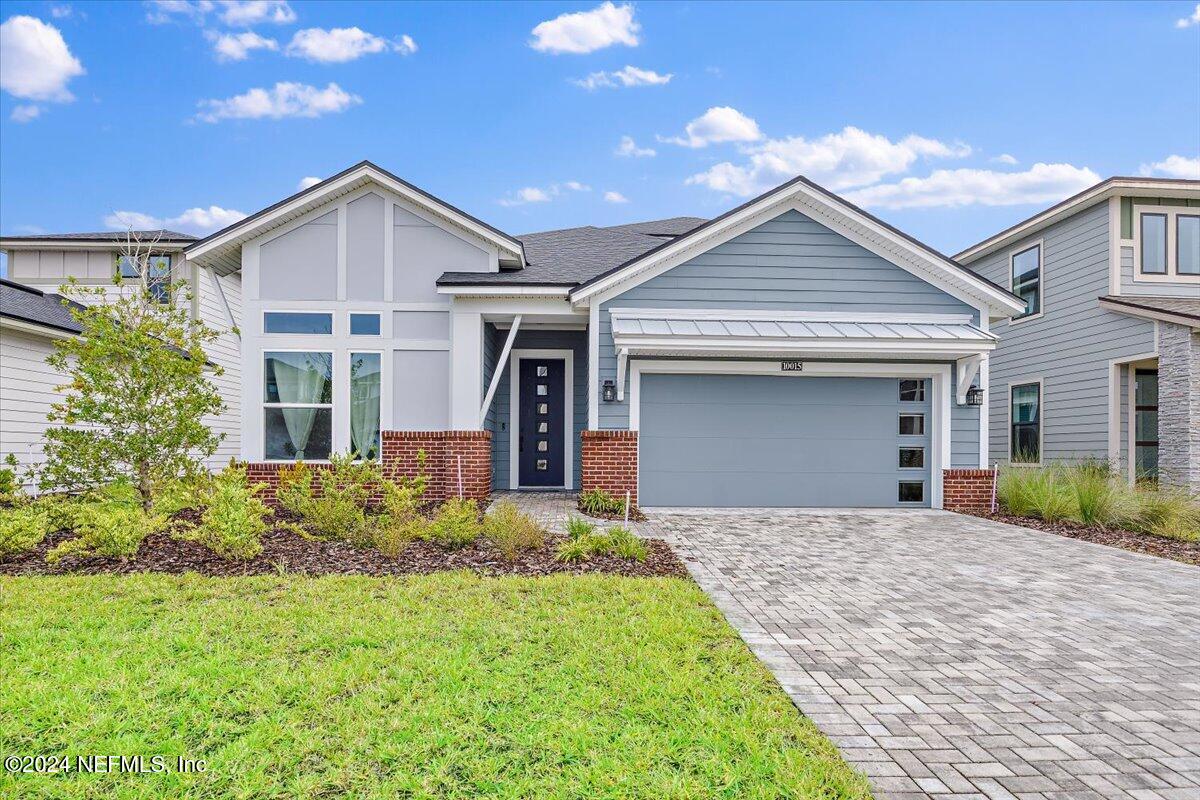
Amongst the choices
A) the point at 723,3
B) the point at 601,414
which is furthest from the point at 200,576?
the point at 723,3

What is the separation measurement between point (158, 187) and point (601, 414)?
50.5 feet

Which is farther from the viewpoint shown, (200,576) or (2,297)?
(2,297)

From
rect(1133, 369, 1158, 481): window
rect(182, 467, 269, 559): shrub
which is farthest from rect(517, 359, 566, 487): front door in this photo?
rect(1133, 369, 1158, 481): window

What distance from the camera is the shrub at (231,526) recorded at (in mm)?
6383

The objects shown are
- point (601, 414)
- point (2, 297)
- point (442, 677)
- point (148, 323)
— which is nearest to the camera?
point (442, 677)

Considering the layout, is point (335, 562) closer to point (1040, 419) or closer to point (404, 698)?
point (404, 698)

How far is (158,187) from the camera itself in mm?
17734

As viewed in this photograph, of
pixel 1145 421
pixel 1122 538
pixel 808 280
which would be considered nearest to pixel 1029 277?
pixel 1145 421

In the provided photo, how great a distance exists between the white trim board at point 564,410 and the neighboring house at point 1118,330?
920 cm

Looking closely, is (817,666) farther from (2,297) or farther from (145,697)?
(2,297)

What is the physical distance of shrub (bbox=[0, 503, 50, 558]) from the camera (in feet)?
21.0

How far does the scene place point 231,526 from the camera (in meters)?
6.42

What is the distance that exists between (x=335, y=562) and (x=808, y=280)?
830 cm

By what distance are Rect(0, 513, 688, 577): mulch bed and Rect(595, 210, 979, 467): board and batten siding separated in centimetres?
516
